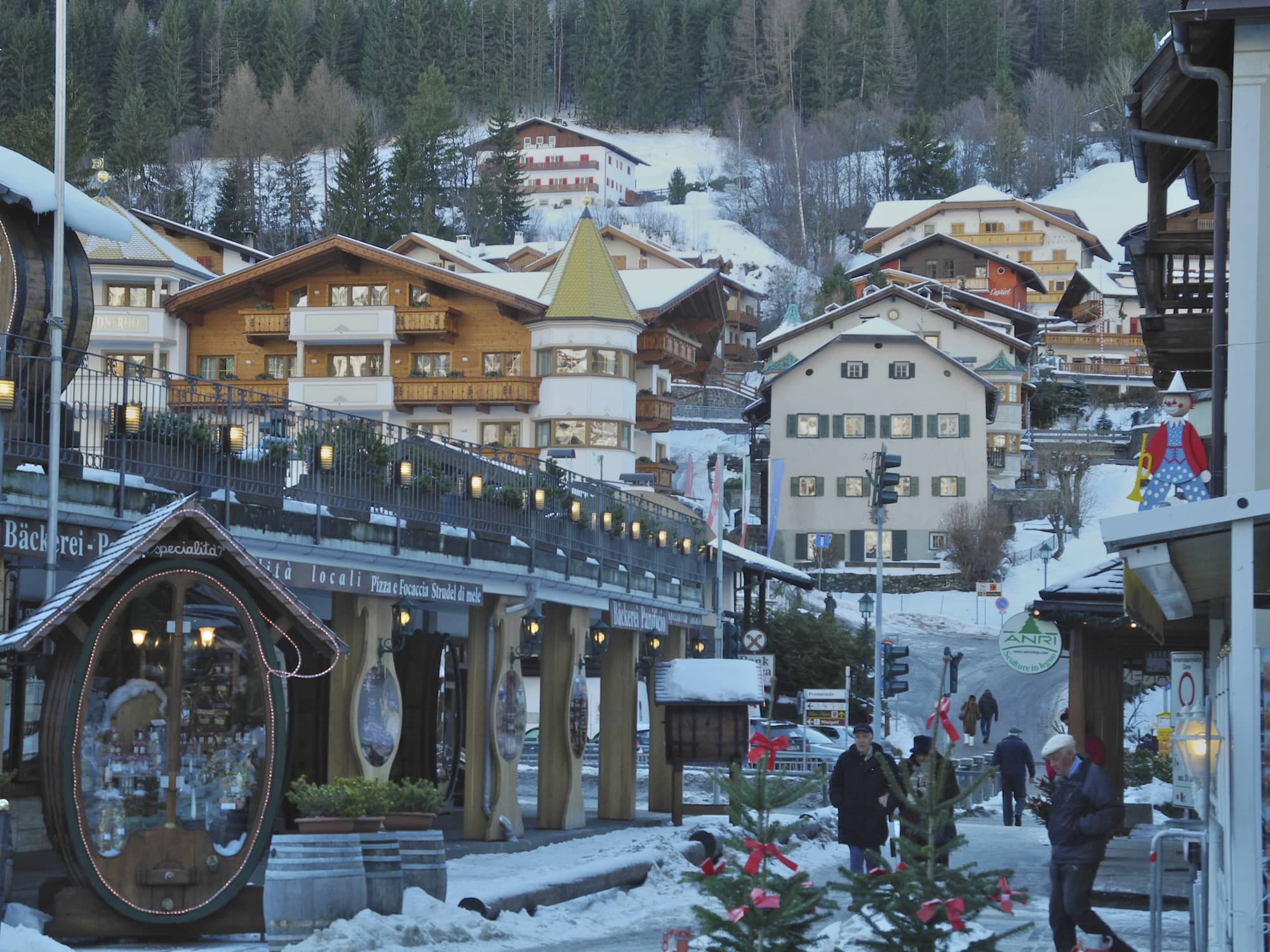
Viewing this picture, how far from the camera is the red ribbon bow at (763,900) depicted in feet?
33.2

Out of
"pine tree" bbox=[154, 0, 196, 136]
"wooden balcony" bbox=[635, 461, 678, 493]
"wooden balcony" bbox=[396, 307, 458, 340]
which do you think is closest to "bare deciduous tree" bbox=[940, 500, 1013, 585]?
"wooden balcony" bbox=[635, 461, 678, 493]

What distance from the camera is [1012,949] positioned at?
1616 centimetres

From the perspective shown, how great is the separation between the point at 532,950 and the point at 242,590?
139 inches

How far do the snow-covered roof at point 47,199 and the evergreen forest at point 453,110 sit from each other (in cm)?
10016

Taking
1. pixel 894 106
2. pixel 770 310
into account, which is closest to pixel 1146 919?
pixel 770 310

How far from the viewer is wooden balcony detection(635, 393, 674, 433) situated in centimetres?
7494

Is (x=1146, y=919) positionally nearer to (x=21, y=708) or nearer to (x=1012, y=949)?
(x=1012, y=949)

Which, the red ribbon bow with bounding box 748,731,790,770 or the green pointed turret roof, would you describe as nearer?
the red ribbon bow with bounding box 748,731,790,770

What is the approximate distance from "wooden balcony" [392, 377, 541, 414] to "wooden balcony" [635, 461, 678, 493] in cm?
637

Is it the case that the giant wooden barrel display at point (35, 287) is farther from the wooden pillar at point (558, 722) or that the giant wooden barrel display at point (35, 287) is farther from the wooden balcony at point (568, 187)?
the wooden balcony at point (568, 187)

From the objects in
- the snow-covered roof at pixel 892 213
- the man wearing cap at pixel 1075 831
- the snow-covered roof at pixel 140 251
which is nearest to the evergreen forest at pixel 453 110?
the snow-covered roof at pixel 892 213

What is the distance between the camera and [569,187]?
176 meters

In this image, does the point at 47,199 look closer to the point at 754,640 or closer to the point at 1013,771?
the point at 1013,771

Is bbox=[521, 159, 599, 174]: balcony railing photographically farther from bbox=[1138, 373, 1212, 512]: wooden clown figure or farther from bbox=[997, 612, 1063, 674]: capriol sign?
bbox=[1138, 373, 1212, 512]: wooden clown figure
